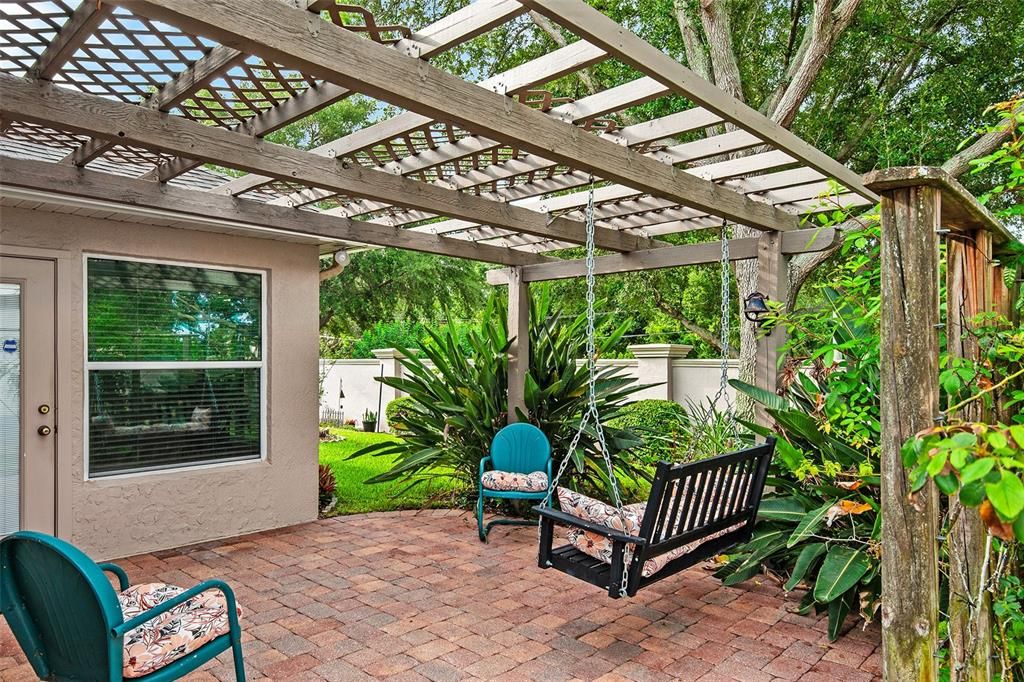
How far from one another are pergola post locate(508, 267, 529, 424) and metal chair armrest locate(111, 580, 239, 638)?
369cm

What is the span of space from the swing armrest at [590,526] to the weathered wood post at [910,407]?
4.16 feet

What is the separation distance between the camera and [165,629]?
2422 millimetres

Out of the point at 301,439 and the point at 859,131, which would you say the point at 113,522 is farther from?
the point at 859,131

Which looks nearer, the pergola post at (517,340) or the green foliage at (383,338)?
the pergola post at (517,340)

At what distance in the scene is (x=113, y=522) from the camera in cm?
463

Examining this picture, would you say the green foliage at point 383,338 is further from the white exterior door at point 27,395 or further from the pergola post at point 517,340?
the white exterior door at point 27,395

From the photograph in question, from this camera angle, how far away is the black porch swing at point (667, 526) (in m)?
3.10

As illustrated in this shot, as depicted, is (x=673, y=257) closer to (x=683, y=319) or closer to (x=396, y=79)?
(x=396, y=79)

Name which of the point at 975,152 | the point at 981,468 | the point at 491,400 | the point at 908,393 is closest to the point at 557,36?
the point at 975,152

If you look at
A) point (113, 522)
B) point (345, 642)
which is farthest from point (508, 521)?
point (113, 522)

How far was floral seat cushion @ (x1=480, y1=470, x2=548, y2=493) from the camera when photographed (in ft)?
16.6

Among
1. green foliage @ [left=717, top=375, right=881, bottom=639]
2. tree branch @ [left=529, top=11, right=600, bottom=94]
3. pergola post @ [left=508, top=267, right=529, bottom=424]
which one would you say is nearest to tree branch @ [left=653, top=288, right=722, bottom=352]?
tree branch @ [left=529, top=11, right=600, bottom=94]

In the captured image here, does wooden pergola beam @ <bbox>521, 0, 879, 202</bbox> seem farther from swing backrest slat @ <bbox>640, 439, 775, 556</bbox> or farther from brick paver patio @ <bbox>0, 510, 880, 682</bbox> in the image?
brick paver patio @ <bbox>0, 510, 880, 682</bbox>

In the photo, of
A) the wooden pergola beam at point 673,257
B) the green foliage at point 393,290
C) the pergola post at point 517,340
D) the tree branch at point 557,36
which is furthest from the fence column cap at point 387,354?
the pergola post at point 517,340
